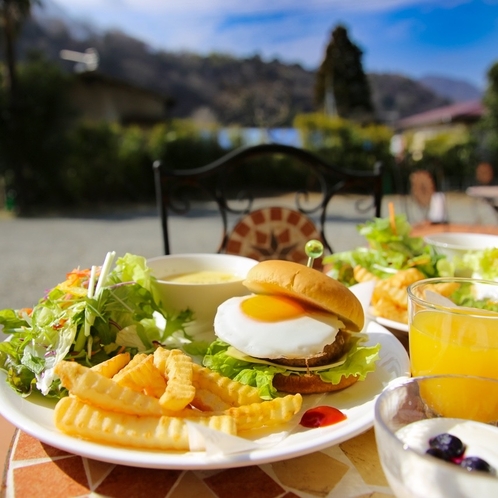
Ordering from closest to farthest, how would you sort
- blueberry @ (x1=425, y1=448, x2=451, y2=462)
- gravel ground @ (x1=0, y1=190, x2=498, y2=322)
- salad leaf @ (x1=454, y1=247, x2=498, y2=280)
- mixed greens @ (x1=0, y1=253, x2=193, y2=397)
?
1. blueberry @ (x1=425, y1=448, x2=451, y2=462)
2. mixed greens @ (x1=0, y1=253, x2=193, y2=397)
3. salad leaf @ (x1=454, y1=247, x2=498, y2=280)
4. gravel ground @ (x1=0, y1=190, x2=498, y2=322)

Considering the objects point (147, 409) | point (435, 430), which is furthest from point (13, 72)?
point (435, 430)

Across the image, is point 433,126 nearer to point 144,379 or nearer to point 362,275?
point 362,275

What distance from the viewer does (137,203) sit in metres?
17.5

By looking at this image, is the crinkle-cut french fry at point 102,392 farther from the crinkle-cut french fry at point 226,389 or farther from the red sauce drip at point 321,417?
the red sauce drip at point 321,417

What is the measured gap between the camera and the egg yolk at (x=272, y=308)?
1314mm

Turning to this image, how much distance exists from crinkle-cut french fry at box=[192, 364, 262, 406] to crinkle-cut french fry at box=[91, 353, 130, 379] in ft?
0.66

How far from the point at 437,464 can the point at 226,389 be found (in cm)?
54

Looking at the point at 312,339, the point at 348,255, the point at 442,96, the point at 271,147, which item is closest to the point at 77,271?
the point at 312,339

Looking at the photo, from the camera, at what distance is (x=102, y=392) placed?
0.88 meters

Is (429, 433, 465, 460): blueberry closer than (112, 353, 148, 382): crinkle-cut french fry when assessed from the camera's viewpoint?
Yes

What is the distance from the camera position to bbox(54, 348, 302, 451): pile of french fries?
87 centimetres

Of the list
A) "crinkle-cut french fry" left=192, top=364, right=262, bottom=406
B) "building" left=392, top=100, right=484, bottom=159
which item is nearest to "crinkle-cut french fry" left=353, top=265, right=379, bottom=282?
"crinkle-cut french fry" left=192, top=364, right=262, bottom=406

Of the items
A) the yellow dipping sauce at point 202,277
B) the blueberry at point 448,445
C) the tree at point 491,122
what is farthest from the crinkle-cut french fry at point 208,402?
the tree at point 491,122

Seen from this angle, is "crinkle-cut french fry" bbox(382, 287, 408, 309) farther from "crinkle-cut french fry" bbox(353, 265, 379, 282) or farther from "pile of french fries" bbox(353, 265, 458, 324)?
"crinkle-cut french fry" bbox(353, 265, 379, 282)
